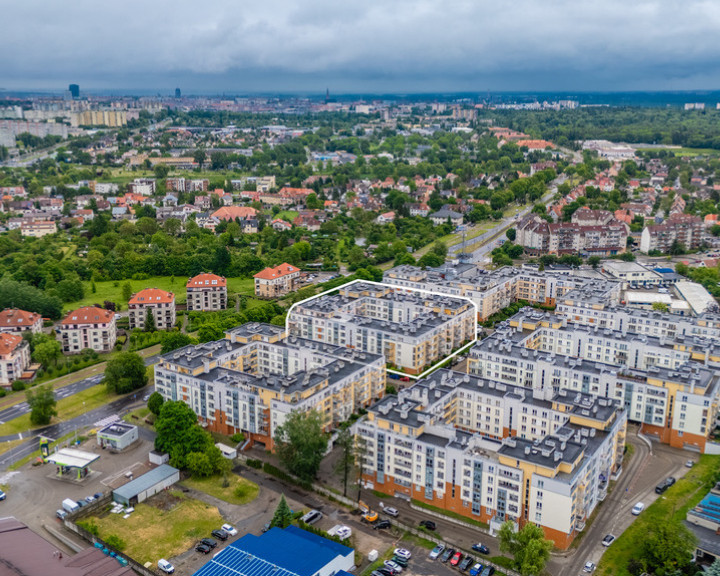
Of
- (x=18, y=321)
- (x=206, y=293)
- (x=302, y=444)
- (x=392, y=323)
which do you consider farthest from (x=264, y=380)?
(x=206, y=293)

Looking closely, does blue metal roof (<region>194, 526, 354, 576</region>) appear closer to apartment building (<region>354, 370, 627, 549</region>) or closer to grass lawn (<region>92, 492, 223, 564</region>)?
grass lawn (<region>92, 492, 223, 564</region>)

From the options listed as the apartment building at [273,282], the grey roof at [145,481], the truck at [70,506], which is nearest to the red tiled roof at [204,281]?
the apartment building at [273,282]

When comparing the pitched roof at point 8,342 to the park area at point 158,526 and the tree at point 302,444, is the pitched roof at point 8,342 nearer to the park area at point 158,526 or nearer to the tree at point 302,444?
the park area at point 158,526

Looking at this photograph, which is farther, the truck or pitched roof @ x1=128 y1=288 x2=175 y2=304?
pitched roof @ x1=128 y1=288 x2=175 y2=304

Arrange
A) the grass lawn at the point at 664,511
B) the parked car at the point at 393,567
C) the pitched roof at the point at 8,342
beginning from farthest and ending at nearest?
the pitched roof at the point at 8,342 → the grass lawn at the point at 664,511 → the parked car at the point at 393,567

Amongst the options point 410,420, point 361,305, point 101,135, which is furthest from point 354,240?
point 101,135

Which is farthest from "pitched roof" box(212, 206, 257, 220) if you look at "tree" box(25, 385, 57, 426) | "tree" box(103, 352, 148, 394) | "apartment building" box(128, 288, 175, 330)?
"tree" box(25, 385, 57, 426)

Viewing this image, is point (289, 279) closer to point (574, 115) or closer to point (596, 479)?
point (596, 479)

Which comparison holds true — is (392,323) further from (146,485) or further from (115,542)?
(115,542)
